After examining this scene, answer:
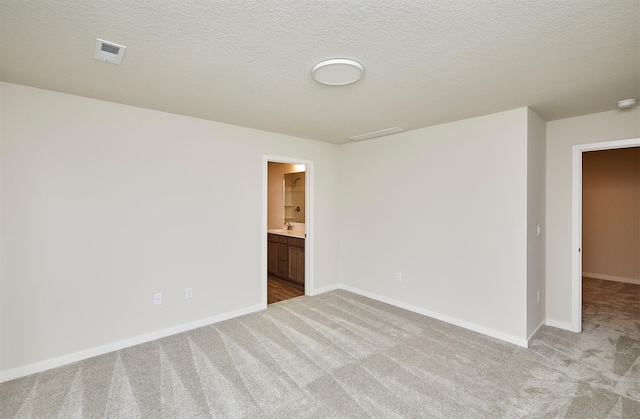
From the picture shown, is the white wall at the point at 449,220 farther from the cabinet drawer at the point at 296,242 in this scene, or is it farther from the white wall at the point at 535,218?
the cabinet drawer at the point at 296,242

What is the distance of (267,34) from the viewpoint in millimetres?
1693

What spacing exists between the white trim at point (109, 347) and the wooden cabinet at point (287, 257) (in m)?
1.33

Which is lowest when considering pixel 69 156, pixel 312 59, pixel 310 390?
pixel 310 390

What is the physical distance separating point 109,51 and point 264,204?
2.38m

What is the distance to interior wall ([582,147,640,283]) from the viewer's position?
16.8 feet

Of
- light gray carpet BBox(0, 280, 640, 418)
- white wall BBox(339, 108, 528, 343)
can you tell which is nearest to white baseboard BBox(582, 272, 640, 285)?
light gray carpet BBox(0, 280, 640, 418)

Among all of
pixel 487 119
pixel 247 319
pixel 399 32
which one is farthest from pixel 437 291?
pixel 399 32

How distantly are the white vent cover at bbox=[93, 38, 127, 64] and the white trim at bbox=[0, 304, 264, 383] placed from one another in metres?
2.55

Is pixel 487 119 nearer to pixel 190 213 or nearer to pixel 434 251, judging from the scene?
pixel 434 251

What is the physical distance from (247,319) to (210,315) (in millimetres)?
438

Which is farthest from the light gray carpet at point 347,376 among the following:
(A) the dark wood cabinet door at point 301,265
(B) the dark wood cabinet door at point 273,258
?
(B) the dark wood cabinet door at point 273,258

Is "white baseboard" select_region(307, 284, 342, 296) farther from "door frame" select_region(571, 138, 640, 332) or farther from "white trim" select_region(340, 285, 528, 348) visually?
"door frame" select_region(571, 138, 640, 332)

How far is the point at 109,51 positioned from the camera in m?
1.90

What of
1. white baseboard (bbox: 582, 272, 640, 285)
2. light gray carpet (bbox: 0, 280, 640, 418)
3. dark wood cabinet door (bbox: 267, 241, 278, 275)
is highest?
dark wood cabinet door (bbox: 267, 241, 278, 275)
